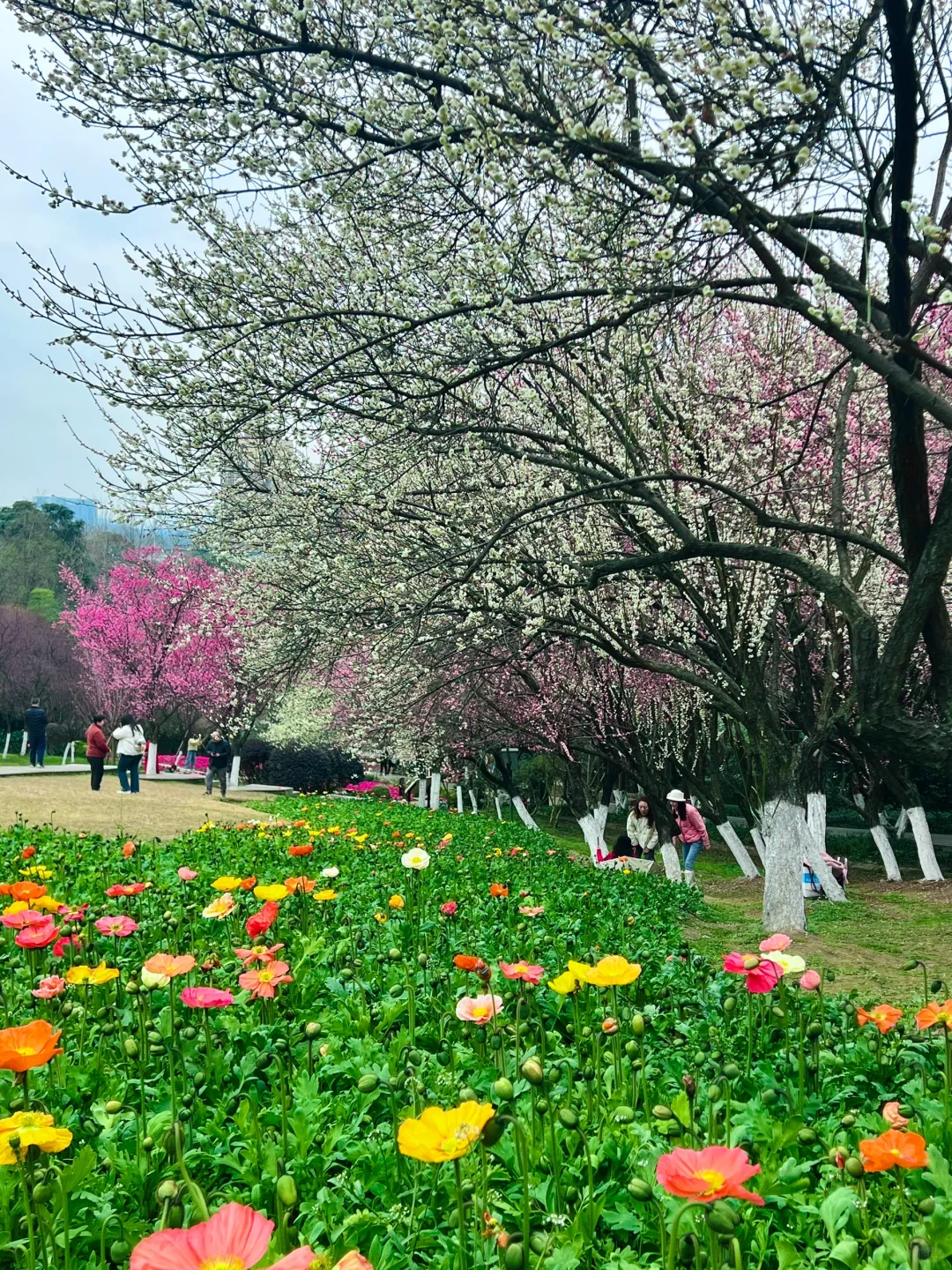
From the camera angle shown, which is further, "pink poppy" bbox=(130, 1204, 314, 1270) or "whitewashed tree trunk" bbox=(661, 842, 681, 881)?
"whitewashed tree trunk" bbox=(661, 842, 681, 881)

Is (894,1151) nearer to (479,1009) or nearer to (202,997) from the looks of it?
(479,1009)

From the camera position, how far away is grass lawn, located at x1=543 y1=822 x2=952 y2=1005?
7.30 m

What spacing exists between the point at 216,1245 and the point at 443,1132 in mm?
462

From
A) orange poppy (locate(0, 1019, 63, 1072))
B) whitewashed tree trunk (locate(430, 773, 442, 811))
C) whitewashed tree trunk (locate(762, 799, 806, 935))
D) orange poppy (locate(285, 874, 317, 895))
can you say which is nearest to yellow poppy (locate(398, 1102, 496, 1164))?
orange poppy (locate(0, 1019, 63, 1072))

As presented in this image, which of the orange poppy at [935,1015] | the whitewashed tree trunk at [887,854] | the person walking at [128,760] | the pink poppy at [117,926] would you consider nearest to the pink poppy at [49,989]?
the pink poppy at [117,926]

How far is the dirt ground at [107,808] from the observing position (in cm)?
1352

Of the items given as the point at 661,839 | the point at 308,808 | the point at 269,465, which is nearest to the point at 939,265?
the point at 269,465

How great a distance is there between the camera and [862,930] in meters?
10.9

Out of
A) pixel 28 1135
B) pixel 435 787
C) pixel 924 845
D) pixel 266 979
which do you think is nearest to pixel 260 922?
pixel 266 979

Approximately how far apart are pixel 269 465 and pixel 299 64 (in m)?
5.56

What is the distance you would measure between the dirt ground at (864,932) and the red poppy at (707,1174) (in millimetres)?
4527

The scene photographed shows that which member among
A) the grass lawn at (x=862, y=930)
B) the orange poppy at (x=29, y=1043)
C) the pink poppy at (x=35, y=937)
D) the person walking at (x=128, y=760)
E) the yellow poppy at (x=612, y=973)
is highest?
the person walking at (x=128, y=760)

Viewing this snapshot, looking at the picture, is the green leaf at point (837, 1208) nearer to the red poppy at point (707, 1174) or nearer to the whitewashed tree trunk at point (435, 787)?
the red poppy at point (707, 1174)

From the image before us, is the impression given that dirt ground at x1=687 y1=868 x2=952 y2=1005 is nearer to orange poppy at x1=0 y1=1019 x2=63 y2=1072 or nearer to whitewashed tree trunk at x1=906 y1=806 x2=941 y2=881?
whitewashed tree trunk at x1=906 y1=806 x2=941 y2=881
